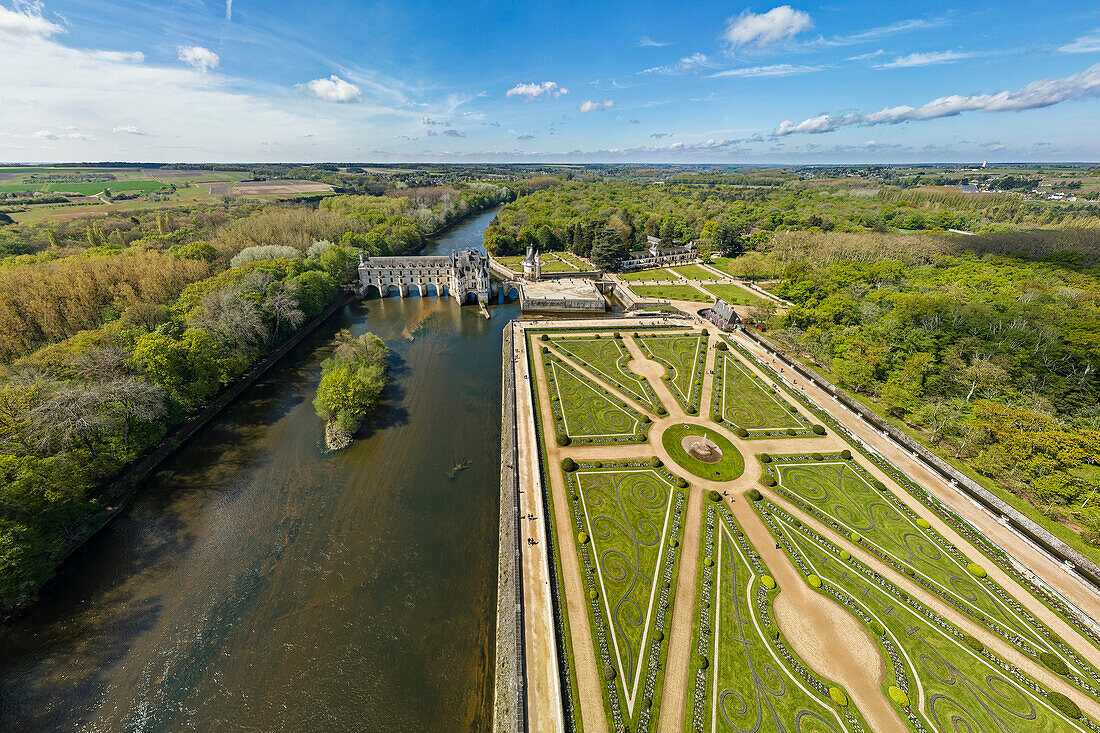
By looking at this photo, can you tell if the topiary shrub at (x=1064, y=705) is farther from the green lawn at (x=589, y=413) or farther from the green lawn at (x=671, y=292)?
the green lawn at (x=671, y=292)

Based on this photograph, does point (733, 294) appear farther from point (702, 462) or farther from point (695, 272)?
point (702, 462)

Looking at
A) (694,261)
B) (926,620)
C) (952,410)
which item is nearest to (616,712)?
(926,620)

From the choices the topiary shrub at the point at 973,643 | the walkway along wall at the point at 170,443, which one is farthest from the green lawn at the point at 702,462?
the walkway along wall at the point at 170,443

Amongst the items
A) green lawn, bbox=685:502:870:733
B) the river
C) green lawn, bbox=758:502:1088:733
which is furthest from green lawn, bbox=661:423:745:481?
the river

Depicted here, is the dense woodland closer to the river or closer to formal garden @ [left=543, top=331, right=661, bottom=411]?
the river

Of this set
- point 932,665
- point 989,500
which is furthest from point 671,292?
point 932,665
